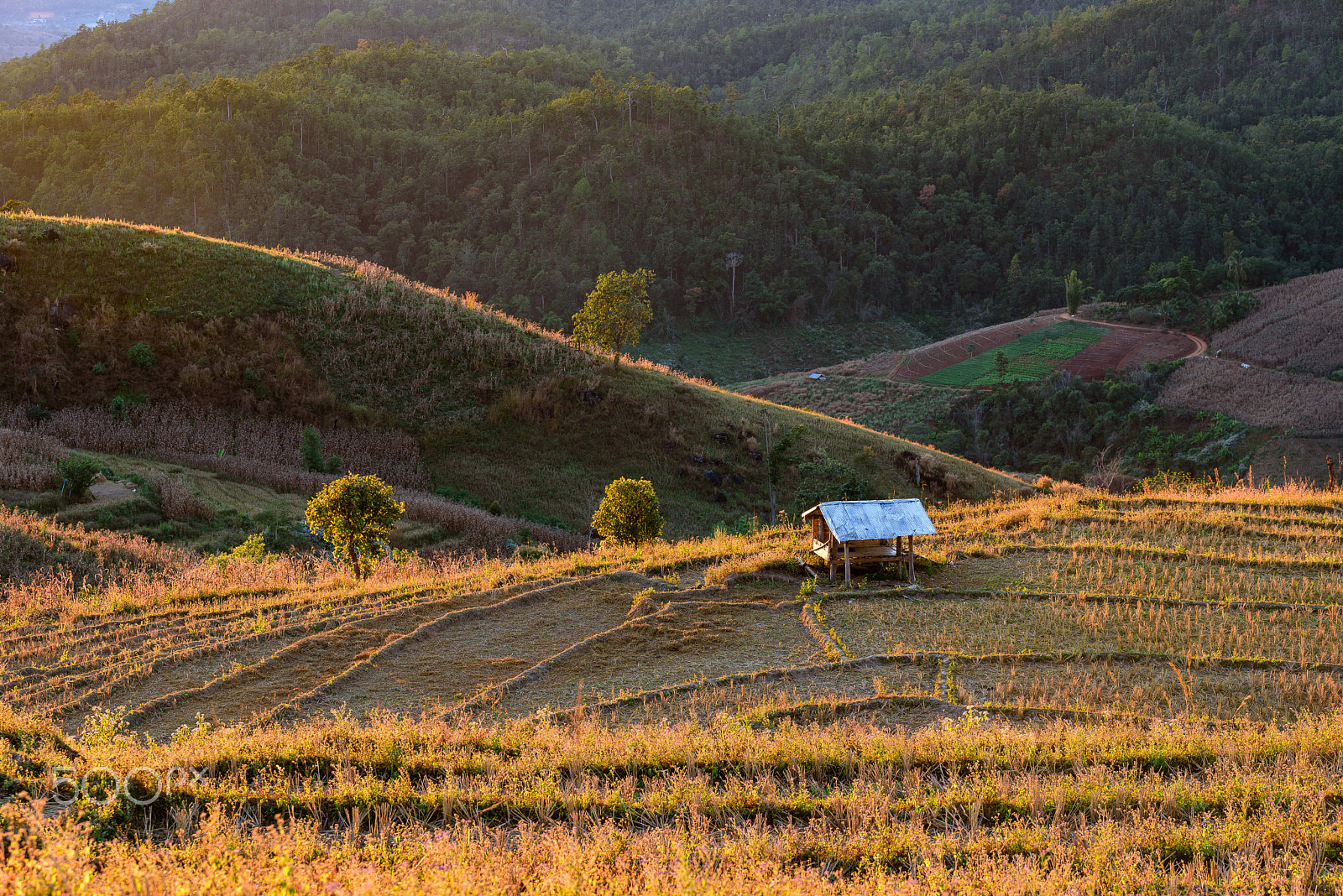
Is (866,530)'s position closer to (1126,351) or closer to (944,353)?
(1126,351)

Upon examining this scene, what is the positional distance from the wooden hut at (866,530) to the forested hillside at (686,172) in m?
78.4

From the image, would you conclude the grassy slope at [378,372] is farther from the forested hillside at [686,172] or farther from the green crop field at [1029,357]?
the forested hillside at [686,172]

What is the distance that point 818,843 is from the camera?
5.51 metres

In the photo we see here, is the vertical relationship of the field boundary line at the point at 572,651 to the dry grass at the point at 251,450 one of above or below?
below

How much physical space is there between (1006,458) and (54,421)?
5593 cm

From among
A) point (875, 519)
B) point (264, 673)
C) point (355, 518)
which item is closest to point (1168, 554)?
point (875, 519)

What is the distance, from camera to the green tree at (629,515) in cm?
1755

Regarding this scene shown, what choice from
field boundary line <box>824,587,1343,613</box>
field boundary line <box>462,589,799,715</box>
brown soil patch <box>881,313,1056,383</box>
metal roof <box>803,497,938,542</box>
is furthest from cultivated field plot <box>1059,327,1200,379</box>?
field boundary line <box>462,589,799,715</box>

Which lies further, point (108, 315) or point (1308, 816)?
point (108, 315)

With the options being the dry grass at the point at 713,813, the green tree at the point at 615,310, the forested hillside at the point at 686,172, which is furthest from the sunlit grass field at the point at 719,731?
the forested hillside at the point at 686,172

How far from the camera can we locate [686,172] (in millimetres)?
111250

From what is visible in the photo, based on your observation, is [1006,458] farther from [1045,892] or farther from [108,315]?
[1045,892]

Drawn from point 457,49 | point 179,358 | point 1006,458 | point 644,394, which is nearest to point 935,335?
point 1006,458

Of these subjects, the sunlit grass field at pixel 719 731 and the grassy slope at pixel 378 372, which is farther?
the grassy slope at pixel 378 372
